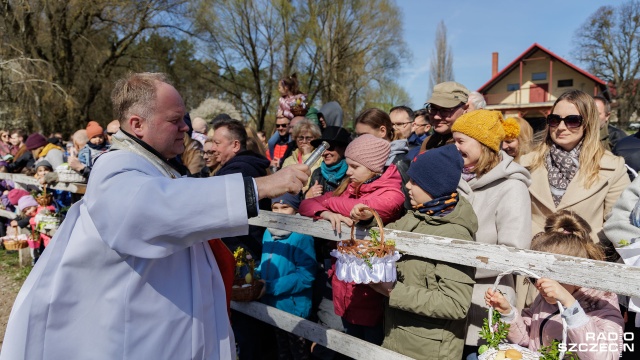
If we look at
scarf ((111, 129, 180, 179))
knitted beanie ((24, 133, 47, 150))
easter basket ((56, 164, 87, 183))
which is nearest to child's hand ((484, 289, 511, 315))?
scarf ((111, 129, 180, 179))

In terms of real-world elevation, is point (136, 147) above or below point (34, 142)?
below

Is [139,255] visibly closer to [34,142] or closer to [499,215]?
[499,215]

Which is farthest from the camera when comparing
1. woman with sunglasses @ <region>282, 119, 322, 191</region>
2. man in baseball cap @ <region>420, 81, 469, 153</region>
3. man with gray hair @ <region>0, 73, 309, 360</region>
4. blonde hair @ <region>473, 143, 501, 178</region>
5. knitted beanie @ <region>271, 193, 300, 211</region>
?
woman with sunglasses @ <region>282, 119, 322, 191</region>

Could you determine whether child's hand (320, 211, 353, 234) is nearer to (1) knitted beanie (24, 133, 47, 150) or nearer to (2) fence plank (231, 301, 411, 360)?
(2) fence plank (231, 301, 411, 360)

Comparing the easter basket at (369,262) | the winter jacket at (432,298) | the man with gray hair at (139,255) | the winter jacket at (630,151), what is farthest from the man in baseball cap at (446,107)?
the man with gray hair at (139,255)

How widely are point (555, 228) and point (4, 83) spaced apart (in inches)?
719

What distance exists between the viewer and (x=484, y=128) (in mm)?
2811

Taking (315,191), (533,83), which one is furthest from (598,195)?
(533,83)

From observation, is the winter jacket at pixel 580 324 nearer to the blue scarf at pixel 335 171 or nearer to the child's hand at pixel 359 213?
the child's hand at pixel 359 213

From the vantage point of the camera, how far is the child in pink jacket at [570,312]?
6.45 feet

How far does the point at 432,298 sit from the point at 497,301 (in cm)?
32

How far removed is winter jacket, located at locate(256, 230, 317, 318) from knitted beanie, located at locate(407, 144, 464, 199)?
4.25ft

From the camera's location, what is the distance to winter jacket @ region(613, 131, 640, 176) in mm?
3697

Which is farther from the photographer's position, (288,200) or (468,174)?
(288,200)
